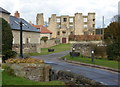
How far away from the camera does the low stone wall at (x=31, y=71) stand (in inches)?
438

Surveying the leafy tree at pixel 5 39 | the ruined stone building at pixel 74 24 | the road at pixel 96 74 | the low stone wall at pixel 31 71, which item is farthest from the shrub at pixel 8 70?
the ruined stone building at pixel 74 24

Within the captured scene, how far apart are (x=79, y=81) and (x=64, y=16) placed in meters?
71.3

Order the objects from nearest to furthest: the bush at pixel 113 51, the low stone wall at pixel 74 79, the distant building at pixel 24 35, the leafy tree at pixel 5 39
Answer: the low stone wall at pixel 74 79 → the leafy tree at pixel 5 39 → the bush at pixel 113 51 → the distant building at pixel 24 35

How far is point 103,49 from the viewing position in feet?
87.8

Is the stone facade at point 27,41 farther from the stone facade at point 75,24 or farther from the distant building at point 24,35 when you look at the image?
the stone facade at point 75,24

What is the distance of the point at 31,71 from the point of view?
451 inches

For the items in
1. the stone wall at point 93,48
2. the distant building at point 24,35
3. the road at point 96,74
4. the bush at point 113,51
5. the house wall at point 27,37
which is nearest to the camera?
the road at point 96,74

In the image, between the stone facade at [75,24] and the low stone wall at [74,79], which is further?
the stone facade at [75,24]

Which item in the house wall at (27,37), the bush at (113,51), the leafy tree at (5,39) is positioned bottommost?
the bush at (113,51)

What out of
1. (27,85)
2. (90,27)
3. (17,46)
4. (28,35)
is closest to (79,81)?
(27,85)

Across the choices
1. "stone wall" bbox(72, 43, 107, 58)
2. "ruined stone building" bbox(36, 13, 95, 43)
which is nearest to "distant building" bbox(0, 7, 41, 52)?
"stone wall" bbox(72, 43, 107, 58)

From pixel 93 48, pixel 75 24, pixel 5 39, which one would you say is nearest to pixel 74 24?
pixel 75 24

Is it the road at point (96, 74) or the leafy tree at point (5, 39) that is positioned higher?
the leafy tree at point (5, 39)

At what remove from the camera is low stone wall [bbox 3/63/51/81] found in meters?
11.1
